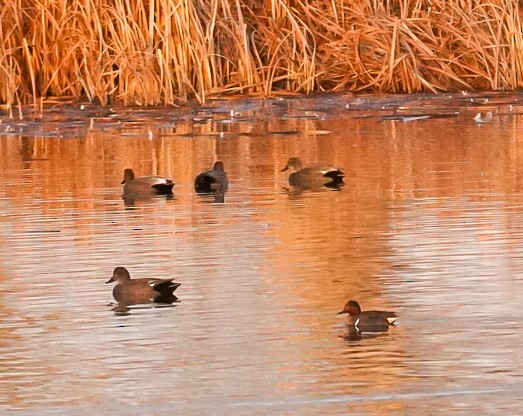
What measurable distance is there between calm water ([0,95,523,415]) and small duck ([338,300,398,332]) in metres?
0.05

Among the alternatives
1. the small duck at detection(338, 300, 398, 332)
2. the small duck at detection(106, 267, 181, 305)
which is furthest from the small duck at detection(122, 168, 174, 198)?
the small duck at detection(338, 300, 398, 332)

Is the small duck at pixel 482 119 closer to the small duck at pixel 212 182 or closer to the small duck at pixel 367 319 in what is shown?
the small duck at pixel 212 182

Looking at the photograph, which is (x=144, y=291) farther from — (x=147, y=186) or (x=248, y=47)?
(x=248, y=47)

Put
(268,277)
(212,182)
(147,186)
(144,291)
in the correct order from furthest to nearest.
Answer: (212,182) → (147,186) → (268,277) → (144,291)

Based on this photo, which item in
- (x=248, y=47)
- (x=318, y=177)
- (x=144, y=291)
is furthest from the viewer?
(x=248, y=47)

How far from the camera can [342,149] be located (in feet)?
48.3

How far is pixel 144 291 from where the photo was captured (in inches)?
307

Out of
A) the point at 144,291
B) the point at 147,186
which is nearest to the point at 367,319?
the point at 144,291

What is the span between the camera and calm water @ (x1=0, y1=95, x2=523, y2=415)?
5969mm

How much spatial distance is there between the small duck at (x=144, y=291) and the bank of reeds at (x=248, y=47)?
9812mm

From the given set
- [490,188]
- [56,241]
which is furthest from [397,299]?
[490,188]

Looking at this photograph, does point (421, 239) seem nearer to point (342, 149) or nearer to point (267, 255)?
point (267, 255)

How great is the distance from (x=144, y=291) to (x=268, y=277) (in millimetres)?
699

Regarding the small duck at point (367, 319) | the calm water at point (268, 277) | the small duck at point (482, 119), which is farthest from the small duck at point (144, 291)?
the small duck at point (482, 119)
